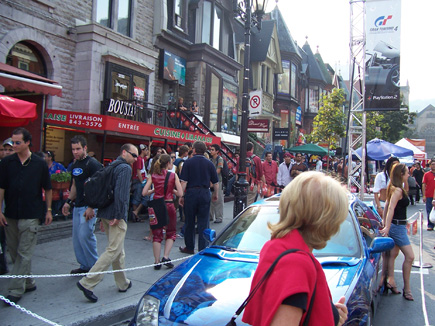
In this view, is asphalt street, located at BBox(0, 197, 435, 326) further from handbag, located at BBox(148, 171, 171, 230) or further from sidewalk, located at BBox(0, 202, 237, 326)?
handbag, located at BBox(148, 171, 171, 230)

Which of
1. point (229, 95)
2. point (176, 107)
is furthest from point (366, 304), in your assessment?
point (229, 95)

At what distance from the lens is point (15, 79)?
7305 mm

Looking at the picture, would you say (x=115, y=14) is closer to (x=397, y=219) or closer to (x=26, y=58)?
(x=26, y=58)

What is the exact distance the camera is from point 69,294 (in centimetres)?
476

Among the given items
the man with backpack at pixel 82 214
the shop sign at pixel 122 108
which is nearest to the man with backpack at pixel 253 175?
the shop sign at pixel 122 108

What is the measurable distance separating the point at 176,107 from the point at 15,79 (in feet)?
31.2

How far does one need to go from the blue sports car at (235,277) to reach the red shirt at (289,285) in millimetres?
1137

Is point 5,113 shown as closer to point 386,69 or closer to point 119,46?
point 119,46

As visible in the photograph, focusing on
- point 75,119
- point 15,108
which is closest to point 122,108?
point 75,119

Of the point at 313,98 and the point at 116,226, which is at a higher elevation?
the point at 313,98

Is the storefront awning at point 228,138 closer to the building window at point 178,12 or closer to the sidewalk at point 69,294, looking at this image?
the building window at point 178,12

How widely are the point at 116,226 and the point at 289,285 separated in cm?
365

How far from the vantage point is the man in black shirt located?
Result: 4.45 metres

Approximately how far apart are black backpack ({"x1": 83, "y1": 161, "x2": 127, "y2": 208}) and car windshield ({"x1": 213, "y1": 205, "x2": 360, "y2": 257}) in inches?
60.5
